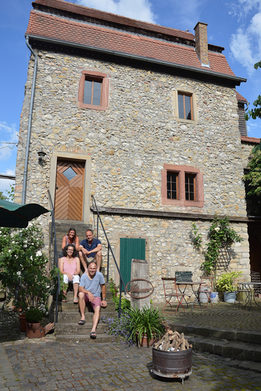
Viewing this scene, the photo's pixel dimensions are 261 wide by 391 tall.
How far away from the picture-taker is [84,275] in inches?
236

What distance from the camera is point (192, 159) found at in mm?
10914

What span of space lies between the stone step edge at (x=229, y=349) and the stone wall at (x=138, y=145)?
4.35 meters

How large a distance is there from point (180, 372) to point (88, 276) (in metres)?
2.83

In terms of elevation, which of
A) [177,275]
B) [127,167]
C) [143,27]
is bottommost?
[177,275]

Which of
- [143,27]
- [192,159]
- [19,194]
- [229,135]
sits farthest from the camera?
[143,27]

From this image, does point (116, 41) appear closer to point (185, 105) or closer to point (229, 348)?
point (185, 105)

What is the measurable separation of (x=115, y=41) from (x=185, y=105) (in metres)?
3.49

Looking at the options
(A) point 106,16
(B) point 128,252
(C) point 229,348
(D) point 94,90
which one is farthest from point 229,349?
(A) point 106,16

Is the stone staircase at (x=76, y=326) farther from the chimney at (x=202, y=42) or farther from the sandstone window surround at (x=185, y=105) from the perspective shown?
the chimney at (x=202, y=42)

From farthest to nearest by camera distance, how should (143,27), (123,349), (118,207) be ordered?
1. (143,27)
2. (118,207)
3. (123,349)

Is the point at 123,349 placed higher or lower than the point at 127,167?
lower

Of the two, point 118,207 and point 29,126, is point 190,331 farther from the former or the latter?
point 29,126

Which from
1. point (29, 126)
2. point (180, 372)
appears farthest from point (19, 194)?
point (180, 372)

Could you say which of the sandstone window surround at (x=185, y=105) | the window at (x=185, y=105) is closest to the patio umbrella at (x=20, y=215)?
the sandstone window surround at (x=185, y=105)
